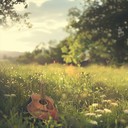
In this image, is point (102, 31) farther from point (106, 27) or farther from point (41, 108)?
point (41, 108)

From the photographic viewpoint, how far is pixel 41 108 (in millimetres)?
6535

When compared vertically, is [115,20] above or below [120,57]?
above

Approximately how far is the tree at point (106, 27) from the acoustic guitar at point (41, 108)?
3318 cm

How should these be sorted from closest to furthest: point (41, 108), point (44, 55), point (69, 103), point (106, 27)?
point (41, 108)
point (69, 103)
point (106, 27)
point (44, 55)

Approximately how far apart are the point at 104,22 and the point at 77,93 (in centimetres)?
3123

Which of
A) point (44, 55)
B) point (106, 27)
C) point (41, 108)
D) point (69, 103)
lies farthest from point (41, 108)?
point (44, 55)

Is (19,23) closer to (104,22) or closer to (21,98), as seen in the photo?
(21,98)

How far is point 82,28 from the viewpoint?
139 ft

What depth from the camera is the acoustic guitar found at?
6441 mm

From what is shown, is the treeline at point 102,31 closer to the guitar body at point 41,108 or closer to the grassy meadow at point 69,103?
the grassy meadow at point 69,103

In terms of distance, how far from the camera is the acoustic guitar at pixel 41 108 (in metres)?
6.44

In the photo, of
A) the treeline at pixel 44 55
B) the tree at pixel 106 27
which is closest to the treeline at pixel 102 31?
the tree at pixel 106 27

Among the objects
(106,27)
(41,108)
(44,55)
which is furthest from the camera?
(44,55)

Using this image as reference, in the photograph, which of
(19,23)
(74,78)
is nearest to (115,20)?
(19,23)
